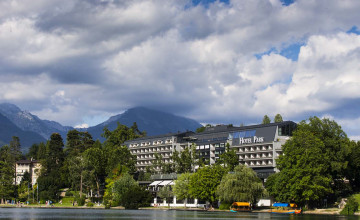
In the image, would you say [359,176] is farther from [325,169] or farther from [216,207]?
[216,207]

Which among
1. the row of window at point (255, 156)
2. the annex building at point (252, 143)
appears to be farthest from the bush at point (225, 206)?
the row of window at point (255, 156)

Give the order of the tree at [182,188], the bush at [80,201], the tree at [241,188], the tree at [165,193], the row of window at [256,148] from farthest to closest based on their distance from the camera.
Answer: the bush at [80,201] < the row of window at [256,148] < the tree at [165,193] < the tree at [182,188] < the tree at [241,188]

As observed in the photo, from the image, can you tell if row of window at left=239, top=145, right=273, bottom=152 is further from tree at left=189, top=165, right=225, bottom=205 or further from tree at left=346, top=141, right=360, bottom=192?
tree at left=346, top=141, right=360, bottom=192

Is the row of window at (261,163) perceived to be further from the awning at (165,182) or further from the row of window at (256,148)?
the awning at (165,182)

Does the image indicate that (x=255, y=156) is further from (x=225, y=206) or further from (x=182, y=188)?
(x=225, y=206)

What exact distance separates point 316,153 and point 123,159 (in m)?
84.0

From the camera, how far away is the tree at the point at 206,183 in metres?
126

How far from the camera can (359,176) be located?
128m

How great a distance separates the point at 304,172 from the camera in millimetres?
109438

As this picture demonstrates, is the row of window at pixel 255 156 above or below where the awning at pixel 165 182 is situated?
above

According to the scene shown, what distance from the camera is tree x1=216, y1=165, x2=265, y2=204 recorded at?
113 meters

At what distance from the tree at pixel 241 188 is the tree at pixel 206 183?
31.0 feet

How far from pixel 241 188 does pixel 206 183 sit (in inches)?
612

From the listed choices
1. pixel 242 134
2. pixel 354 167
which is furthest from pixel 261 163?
pixel 354 167
